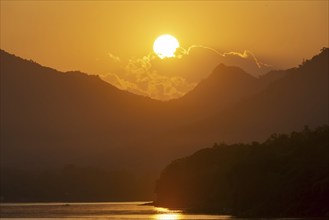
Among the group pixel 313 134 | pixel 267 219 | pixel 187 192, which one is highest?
pixel 187 192

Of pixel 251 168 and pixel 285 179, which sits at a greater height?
pixel 251 168

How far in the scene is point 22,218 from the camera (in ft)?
488

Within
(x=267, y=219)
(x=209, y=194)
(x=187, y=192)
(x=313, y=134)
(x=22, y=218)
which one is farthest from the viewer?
(x=187, y=192)

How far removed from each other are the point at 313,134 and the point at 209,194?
29587 millimetres

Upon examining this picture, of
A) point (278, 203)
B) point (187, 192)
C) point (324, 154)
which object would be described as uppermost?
point (187, 192)

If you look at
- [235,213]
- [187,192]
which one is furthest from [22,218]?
[187,192]

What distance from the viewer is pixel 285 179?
467ft

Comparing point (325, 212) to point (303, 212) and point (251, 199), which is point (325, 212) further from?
point (251, 199)

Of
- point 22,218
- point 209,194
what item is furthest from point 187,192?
point 22,218

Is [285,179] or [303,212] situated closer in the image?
[303,212]

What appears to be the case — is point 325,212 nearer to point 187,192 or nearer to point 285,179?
point 285,179

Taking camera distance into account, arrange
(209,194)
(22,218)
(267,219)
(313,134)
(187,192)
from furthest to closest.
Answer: (187,192), (209,194), (313,134), (22,218), (267,219)

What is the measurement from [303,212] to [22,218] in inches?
1548

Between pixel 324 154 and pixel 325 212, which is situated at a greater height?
pixel 324 154
